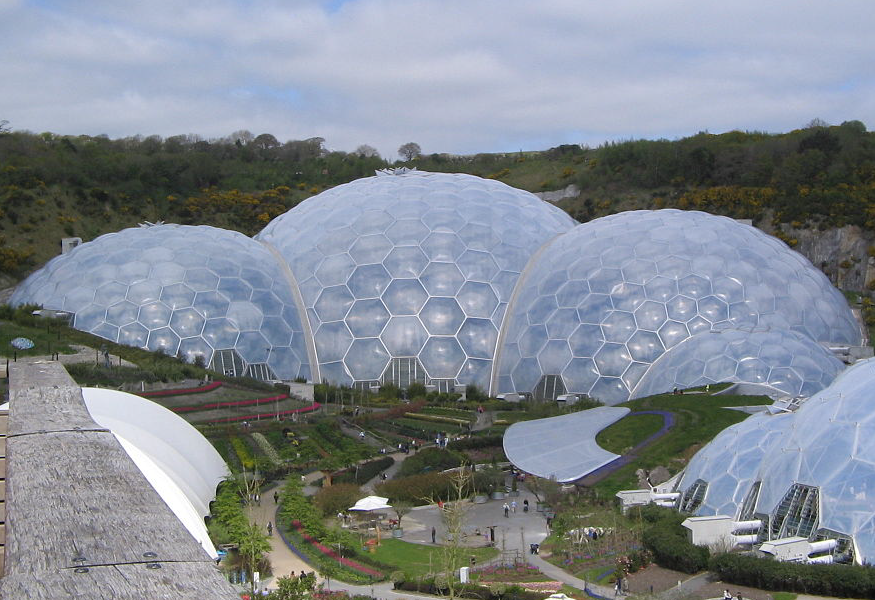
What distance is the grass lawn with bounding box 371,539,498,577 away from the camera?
65.1ft

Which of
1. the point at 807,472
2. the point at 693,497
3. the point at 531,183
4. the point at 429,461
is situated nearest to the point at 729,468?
the point at 693,497

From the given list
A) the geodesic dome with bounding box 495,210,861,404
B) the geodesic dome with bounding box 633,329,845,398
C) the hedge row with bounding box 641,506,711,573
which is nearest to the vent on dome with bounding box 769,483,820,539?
the hedge row with bounding box 641,506,711,573

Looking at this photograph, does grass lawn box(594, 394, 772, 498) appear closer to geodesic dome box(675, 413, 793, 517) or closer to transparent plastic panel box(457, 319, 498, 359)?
geodesic dome box(675, 413, 793, 517)

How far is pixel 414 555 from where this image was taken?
2123 centimetres

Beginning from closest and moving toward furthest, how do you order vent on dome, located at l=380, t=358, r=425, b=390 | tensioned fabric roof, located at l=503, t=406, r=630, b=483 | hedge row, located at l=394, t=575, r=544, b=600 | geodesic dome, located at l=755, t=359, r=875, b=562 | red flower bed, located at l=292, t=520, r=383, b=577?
hedge row, located at l=394, t=575, r=544, b=600 → geodesic dome, located at l=755, t=359, r=875, b=562 → red flower bed, located at l=292, t=520, r=383, b=577 → tensioned fabric roof, located at l=503, t=406, r=630, b=483 → vent on dome, located at l=380, t=358, r=425, b=390

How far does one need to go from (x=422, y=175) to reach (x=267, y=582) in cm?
3239

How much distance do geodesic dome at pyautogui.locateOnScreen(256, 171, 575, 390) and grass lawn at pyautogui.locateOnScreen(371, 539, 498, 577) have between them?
16.8 m

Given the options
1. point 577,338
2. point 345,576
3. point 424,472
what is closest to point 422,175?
point 577,338

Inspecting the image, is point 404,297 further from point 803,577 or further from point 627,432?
point 803,577

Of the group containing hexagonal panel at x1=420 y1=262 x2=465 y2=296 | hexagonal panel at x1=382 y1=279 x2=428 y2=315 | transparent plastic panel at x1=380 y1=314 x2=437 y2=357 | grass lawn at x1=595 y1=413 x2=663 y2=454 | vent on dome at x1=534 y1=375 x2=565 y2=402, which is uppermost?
hexagonal panel at x1=420 y1=262 x2=465 y2=296

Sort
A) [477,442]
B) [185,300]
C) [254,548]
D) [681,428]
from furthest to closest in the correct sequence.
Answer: [185,300] → [477,442] → [681,428] → [254,548]

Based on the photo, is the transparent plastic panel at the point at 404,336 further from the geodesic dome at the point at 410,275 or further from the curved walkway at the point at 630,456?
the curved walkway at the point at 630,456

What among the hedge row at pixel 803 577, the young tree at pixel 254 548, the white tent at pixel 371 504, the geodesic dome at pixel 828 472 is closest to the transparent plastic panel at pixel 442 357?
the white tent at pixel 371 504

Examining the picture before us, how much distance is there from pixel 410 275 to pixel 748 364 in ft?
46.1
